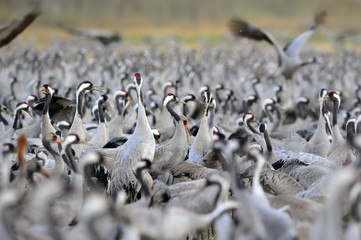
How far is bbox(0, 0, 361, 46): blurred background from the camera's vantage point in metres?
41.2

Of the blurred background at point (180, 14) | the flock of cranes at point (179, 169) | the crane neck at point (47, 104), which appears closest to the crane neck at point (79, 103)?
the flock of cranes at point (179, 169)

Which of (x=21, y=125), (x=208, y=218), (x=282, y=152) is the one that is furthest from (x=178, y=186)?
(x=21, y=125)

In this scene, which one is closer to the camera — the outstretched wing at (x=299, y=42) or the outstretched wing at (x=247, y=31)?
the outstretched wing at (x=247, y=31)

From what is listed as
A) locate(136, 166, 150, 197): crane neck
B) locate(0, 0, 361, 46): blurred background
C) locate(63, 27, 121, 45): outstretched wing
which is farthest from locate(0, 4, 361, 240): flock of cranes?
locate(0, 0, 361, 46): blurred background

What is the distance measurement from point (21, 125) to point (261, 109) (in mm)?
3926

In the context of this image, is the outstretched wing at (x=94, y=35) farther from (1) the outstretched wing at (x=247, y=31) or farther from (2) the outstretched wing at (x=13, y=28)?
(2) the outstretched wing at (x=13, y=28)

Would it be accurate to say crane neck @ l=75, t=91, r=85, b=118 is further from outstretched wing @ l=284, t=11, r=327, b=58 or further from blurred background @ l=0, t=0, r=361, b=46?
blurred background @ l=0, t=0, r=361, b=46

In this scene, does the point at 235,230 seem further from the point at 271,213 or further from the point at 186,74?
the point at 186,74

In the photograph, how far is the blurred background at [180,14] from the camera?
41.2 m

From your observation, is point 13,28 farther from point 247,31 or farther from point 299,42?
point 299,42

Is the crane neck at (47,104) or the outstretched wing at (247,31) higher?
the outstretched wing at (247,31)

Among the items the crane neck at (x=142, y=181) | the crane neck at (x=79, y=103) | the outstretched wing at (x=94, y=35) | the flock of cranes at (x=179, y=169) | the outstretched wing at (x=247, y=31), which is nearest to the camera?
the flock of cranes at (x=179, y=169)

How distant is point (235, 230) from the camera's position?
3.79 m

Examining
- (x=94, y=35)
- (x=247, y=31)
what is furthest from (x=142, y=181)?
(x=94, y=35)
